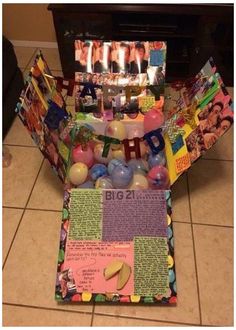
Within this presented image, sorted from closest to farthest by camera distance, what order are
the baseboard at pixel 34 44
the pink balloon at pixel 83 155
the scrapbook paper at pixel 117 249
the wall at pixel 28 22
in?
the scrapbook paper at pixel 117 249 < the pink balloon at pixel 83 155 < the wall at pixel 28 22 < the baseboard at pixel 34 44

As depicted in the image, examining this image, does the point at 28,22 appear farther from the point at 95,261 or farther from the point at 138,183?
the point at 95,261

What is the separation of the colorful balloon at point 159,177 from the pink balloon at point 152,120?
0.18 m

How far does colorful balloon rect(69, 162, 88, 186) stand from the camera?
1.10 meters

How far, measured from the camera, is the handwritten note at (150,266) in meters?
0.93

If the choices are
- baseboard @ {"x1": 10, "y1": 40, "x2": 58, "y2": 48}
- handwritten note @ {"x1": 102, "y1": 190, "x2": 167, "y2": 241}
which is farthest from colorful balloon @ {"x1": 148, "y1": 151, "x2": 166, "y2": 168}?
baseboard @ {"x1": 10, "y1": 40, "x2": 58, "y2": 48}

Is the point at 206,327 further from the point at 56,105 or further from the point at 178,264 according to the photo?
the point at 56,105

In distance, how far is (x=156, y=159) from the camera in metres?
1.13

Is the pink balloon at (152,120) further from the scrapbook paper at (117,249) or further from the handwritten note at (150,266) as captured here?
the handwritten note at (150,266)

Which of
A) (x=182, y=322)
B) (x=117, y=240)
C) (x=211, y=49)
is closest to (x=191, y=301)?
(x=182, y=322)

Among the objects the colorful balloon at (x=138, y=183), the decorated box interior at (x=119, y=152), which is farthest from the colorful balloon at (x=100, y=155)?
the colorful balloon at (x=138, y=183)

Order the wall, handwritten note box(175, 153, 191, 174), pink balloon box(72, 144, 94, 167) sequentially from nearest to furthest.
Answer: handwritten note box(175, 153, 191, 174)
pink balloon box(72, 144, 94, 167)
the wall

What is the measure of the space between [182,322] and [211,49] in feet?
3.98

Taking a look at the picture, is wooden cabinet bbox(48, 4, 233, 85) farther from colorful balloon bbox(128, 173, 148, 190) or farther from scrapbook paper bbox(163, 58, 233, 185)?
colorful balloon bbox(128, 173, 148, 190)

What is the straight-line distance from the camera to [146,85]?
1.22 m
